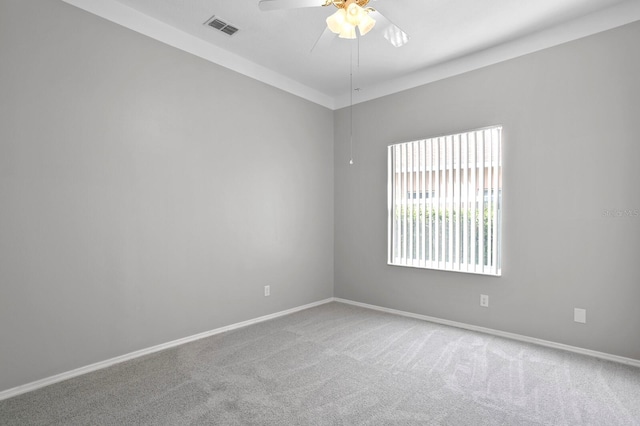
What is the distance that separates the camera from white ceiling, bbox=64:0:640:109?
2.77 meters

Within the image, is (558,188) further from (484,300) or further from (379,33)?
(379,33)

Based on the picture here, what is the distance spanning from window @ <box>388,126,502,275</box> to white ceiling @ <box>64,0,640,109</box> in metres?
0.84

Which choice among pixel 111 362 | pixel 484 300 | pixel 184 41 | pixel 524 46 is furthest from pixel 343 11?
pixel 111 362

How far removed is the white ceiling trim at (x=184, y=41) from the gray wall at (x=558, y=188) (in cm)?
157

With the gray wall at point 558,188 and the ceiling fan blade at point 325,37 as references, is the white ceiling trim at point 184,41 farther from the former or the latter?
the gray wall at point 558,188

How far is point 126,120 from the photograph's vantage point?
2836 mm

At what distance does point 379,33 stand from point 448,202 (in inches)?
79.1

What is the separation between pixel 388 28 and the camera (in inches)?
93.1

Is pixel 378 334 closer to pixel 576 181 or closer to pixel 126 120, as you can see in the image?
pixel 576 181

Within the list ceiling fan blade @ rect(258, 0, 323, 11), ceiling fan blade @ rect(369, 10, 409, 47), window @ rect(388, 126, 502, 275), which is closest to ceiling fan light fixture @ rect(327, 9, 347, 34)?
ceiling fan blade @ rect(258, 0, 323, 11)

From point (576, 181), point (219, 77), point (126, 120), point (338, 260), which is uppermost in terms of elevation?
point (219, 77)

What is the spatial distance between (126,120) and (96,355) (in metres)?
1.89

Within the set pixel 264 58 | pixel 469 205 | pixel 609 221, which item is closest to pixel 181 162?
pixel 264 58

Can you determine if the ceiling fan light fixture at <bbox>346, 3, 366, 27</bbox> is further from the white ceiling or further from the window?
the window
